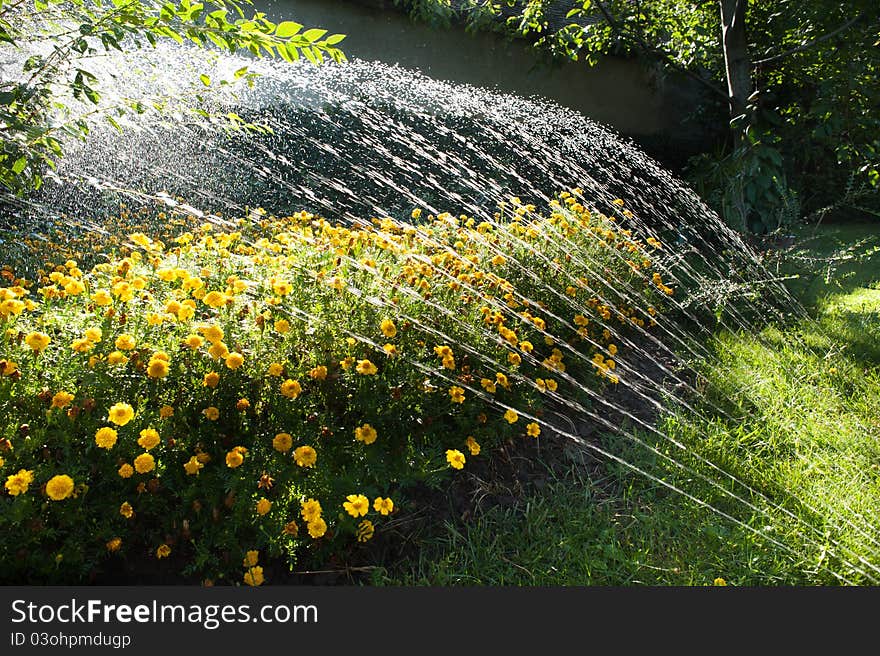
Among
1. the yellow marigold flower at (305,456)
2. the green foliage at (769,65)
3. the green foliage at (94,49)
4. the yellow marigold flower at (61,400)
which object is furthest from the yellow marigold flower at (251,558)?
the green foliage at (769,65)

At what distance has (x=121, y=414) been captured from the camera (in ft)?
5.22

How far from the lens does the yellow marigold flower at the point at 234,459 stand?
5.50 ft

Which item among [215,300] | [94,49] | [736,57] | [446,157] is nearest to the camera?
[215,300]

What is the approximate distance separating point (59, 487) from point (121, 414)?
0.21 m

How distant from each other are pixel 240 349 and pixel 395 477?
24.4 inches

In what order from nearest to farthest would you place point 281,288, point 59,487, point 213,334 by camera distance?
point 59,487
point 213,334
point 281,288

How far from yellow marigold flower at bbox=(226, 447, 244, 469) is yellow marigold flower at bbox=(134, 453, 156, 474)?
0.18 m

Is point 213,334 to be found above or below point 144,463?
above

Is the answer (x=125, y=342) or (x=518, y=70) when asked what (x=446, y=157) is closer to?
(x=518, y=70)

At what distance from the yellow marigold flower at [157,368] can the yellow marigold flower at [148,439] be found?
17 cm

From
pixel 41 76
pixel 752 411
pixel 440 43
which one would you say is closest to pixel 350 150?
pixel 440 43

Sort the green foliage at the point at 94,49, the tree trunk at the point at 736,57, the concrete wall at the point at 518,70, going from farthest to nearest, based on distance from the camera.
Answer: the concrete wall at the point at 518,70 → the tree trunk at the point at 736,57 → the green foliage at the point at 94,49

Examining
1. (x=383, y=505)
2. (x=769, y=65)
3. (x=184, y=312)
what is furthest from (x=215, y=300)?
(x=769, y=65)

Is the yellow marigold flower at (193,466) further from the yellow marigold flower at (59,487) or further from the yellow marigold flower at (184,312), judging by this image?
the yellow marigold flower at (184,312)
